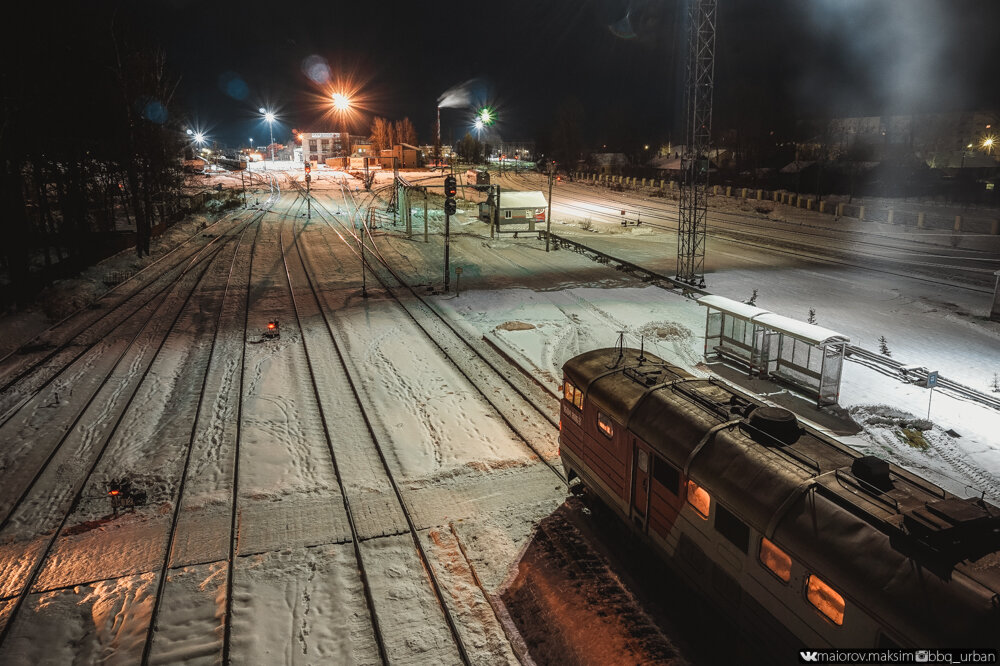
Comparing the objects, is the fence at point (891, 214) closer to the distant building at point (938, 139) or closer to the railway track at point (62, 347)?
the distant building at point (938, 139)

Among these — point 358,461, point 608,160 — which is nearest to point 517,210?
point 358,461

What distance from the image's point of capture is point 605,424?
354 inches

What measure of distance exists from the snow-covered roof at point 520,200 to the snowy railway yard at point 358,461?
46.8ft

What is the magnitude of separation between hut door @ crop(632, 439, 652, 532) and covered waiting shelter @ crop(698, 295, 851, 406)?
319 inches

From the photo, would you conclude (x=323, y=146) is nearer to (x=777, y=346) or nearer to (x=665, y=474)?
(x=777, y=346)

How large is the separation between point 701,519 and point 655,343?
1245 cm

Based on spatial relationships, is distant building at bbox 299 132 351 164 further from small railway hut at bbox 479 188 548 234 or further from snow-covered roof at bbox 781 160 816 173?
small railway hut at bbox 479 188 548 234

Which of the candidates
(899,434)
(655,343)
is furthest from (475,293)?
(899,434)

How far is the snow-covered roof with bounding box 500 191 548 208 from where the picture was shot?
3944cm

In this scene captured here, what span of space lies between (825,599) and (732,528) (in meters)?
1.20

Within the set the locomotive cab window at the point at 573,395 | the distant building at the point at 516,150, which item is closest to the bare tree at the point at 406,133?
the distant building at the point at 516,150

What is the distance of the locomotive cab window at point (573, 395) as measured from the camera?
9719 mm

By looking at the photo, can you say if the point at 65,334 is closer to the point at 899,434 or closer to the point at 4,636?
the point at 4,636

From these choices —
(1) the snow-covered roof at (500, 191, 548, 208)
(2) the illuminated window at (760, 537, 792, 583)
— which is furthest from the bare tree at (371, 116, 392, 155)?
(2) the illuminated window at (760, 537, 792, 583)
